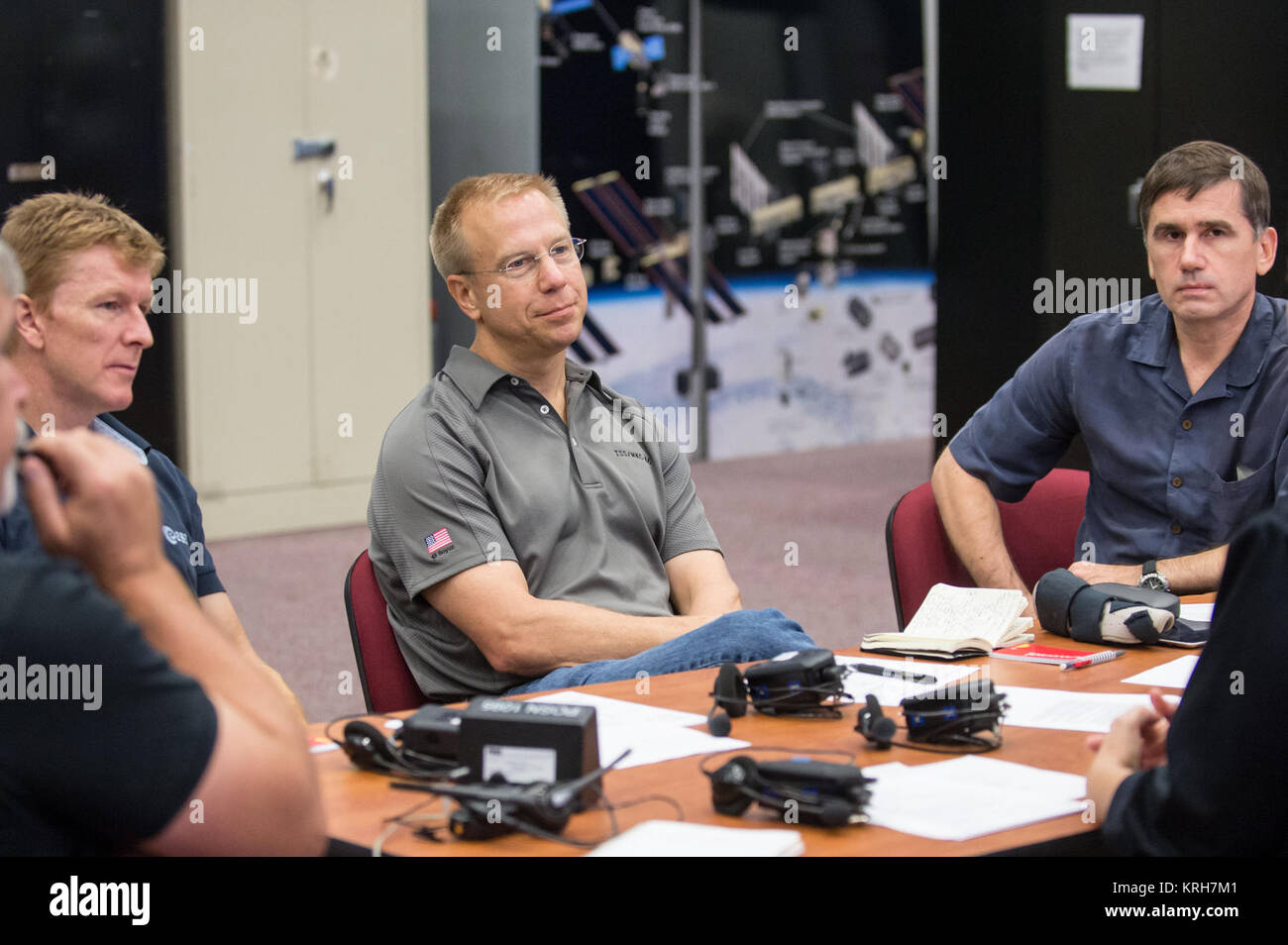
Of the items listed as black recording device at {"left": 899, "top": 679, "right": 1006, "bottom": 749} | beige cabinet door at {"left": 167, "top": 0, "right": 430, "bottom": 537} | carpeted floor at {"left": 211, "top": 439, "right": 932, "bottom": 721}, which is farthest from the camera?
beige cabinet door at {"left": 167, "top": 0, "right": 430, "bottom": 537}

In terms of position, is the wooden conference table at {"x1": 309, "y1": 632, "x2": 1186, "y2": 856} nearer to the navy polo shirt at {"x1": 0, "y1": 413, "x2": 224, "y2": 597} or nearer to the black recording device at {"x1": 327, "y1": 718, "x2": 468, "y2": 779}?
the black recording device at {"x1": 327, "y1": 718, "x2": 468, "y2": 779}

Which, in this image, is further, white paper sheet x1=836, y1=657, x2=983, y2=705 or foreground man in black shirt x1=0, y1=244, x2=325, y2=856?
white paper sheet x1=836, y1=657, x2=983, y2=705

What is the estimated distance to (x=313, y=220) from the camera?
696 centimetres

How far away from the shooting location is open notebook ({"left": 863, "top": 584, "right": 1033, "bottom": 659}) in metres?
2.35

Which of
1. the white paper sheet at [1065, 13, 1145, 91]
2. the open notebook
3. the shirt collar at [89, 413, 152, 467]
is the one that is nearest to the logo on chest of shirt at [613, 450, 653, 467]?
the open notebook

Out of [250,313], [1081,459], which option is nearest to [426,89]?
[250,313]

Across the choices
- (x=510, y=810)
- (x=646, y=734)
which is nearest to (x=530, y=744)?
(x=510, y=810)

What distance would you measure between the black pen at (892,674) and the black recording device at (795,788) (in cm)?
63

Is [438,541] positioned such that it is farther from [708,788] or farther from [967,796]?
[967,796]

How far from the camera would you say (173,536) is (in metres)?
2.39

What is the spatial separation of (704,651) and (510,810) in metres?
0.87

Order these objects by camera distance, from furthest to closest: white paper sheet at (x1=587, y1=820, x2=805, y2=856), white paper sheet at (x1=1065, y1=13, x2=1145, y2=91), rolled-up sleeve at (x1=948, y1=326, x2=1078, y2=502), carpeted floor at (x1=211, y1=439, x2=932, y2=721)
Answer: white paper sheet at (x1=1065, y1=13, x2=1145, y2=91), carpeted floor at (x1=211, y1=439, x2=932, y2=721), rolled-up sleeve at (x1=948, y1=326, x2=1078, y2=502), white paper sheet at (x1=587, y1=820, x2=805, y2=856)

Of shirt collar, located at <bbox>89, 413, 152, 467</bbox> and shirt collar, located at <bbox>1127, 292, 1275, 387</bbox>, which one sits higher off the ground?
shirt collar, located at <bbox>1127, 292, 1275, 387</bbox>

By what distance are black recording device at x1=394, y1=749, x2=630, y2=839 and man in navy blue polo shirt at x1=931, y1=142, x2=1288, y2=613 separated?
1621 millimetres
